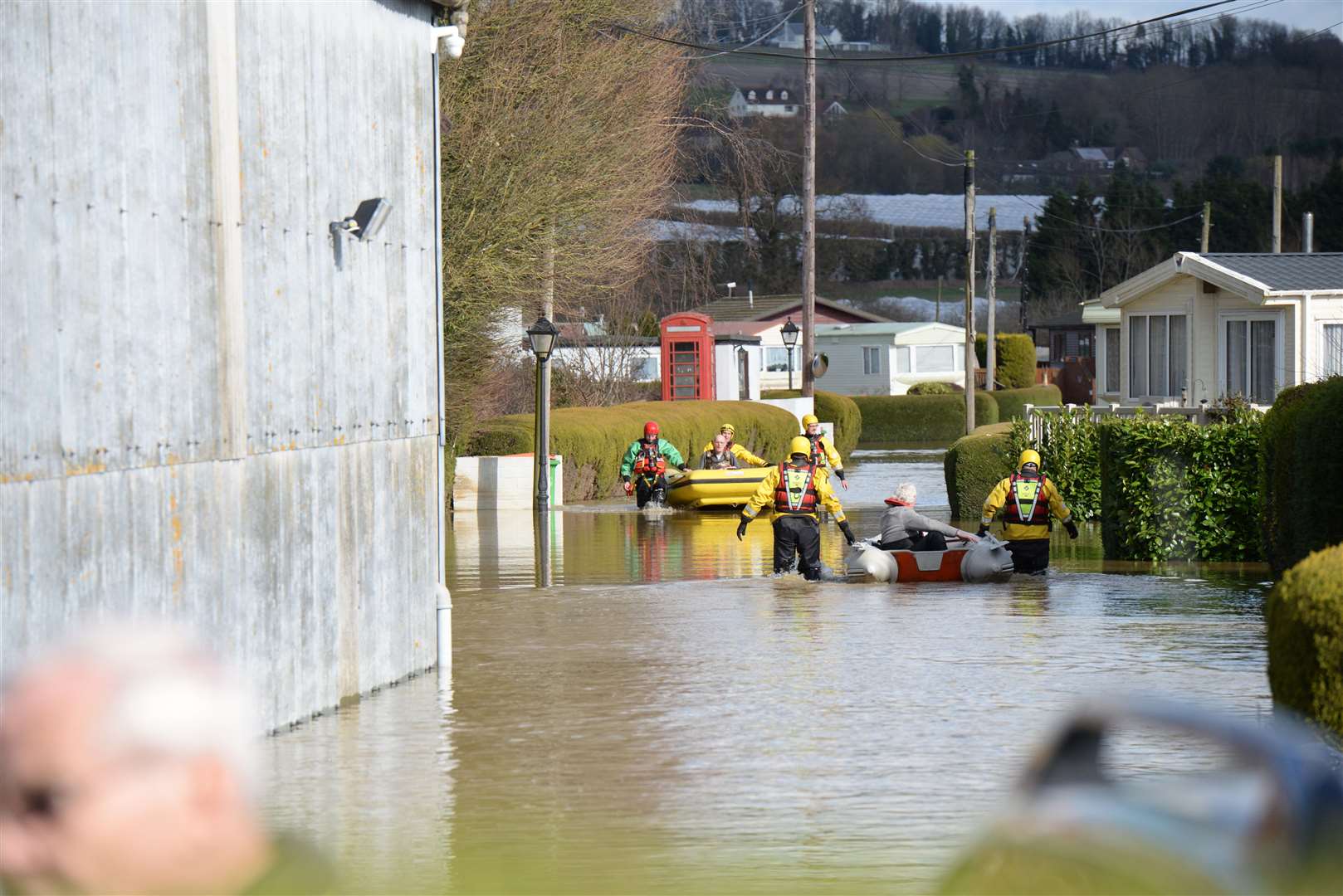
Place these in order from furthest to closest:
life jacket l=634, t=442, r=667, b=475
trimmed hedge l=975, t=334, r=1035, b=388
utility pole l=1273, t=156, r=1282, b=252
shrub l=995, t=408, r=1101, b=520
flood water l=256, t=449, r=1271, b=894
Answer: trimmed hedge l=975, t=334, r=1035, b=388 → utility pole l=1273, t=156, r=1282, b=252 → life jacket l=634, t=442, r=667, b=475 → shrub l=995, t=408, r=1101, b=520 → flood water l=256, t=449, r=1271, b=894

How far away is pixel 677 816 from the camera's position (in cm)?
834

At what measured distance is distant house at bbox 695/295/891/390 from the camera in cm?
7625

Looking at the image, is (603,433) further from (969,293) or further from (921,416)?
(921,416)

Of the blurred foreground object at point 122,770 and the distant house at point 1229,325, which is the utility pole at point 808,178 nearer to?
the distant house at point 1229,325

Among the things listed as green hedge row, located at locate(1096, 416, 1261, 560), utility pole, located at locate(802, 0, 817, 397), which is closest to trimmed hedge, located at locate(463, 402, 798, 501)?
utility pole, located at locate(802, 0, 817, 397)

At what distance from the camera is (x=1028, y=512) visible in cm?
1942

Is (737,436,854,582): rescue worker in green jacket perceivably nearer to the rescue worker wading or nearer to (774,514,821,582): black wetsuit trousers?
(774,514,821,582): black wetsuit trousers

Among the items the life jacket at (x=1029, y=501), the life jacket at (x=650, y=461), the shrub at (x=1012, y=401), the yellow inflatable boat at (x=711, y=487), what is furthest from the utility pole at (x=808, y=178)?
the life jacket at (x=1029, y=501)

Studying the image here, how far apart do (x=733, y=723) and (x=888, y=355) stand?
69141mm

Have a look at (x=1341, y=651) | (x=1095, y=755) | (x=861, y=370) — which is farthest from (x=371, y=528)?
(x=861, y=370)

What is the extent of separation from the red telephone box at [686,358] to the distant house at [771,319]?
78.0 feet

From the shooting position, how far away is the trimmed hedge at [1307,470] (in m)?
15.5

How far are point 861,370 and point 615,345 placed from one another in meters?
34.2

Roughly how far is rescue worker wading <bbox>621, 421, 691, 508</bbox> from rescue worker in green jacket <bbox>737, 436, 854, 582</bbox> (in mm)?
11009
